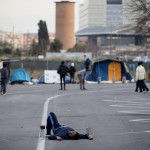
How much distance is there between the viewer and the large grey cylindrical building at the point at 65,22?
484 feet

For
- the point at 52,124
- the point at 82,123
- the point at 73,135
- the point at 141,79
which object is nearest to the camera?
the point at 73,135

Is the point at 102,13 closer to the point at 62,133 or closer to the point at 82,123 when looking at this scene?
the point at 82,123

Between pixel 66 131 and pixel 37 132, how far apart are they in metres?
1.88

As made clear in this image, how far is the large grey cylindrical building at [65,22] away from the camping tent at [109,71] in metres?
88.1

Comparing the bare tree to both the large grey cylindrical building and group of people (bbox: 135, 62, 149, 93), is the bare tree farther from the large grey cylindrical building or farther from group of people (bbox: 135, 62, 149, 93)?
the large grey cylindrical building

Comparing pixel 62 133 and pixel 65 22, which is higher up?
pixel 65 22

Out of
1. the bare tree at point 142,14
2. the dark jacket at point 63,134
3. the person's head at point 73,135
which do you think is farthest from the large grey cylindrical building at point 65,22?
the person's head at point 73,135

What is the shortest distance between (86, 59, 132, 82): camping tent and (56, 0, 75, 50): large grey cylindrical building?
88.1 metres

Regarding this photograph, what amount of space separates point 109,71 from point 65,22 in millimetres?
91688

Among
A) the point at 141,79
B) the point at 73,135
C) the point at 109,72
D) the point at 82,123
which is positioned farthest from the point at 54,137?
the point at 109,72

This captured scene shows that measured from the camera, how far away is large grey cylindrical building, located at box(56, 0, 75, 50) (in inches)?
5803

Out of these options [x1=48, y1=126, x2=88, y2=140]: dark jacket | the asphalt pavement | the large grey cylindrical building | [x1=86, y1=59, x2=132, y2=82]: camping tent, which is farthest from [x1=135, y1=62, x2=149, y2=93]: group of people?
the large grey cylindrical building

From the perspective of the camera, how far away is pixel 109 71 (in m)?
59.0

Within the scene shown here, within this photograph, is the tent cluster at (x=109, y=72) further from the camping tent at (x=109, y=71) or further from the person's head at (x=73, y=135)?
the person's head at (x=73, y=135)
